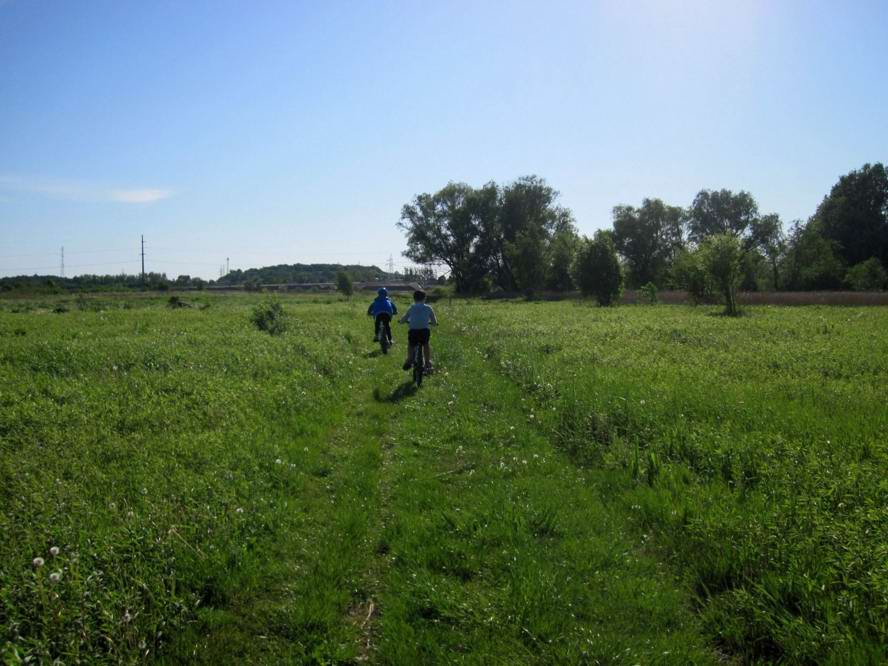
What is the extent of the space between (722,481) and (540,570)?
292cm

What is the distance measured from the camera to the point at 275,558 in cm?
540

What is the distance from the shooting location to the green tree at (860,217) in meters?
73.4

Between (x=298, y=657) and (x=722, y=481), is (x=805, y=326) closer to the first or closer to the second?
(x=722, y=481)

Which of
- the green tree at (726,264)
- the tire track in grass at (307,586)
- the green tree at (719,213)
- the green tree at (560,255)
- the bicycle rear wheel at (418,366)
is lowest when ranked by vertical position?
the tire track in grass at (307,586)

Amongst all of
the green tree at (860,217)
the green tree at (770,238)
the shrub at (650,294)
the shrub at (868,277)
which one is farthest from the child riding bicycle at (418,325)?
the green tree at (770,238)

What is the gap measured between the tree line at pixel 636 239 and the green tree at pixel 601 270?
0.12 m

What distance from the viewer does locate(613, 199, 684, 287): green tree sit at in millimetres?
97875

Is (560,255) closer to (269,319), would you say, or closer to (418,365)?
(269,319)

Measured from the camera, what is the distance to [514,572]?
16.4 feet

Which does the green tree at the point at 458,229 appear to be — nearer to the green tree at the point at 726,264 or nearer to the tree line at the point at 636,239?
the tree line at the point at 636,239

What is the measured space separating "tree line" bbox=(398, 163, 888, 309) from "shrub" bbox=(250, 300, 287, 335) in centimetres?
4292

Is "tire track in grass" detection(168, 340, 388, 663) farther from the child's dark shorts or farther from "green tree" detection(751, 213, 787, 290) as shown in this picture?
"green tree" detection(751, 213, 787, 290)

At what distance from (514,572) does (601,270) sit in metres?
57.8

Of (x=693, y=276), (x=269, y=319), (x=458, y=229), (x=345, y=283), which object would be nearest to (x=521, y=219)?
(x=458, y=229)
